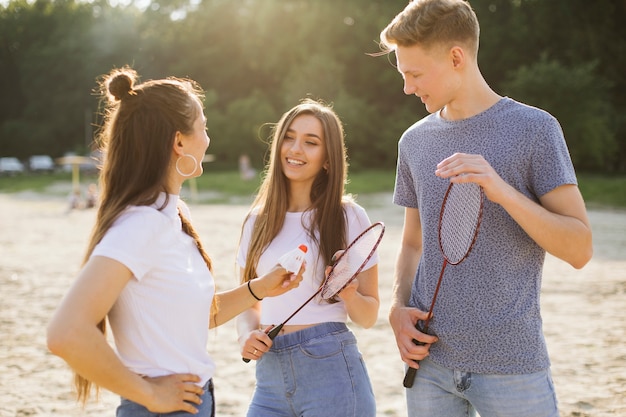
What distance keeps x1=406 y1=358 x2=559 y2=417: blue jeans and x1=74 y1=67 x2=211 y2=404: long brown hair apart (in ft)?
4.58

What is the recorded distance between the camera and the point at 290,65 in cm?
5441

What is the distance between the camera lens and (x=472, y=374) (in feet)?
9.44

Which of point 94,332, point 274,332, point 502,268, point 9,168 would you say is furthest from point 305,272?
point 9,168

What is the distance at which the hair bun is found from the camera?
2576mm

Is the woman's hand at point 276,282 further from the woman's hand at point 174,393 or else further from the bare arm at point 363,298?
the woman's hand at point 174,393

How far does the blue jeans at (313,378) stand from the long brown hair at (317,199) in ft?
1.46

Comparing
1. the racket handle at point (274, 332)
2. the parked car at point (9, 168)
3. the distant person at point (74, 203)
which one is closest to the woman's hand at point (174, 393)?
the racket handle at point (274, 332)

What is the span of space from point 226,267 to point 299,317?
10090mm

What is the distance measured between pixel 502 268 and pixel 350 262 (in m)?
0.81

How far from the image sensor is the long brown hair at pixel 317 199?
367 centimetres

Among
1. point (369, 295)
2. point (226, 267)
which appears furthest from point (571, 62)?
point (369, 295)

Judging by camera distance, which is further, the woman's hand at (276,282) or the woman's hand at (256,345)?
the woman's hand at (256,345)

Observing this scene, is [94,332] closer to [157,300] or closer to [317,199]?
[157,300]

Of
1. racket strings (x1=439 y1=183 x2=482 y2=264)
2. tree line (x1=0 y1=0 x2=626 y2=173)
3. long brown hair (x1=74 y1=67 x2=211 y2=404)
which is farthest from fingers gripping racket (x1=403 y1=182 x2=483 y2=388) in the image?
tree line (x1=0 y1=0 x2=626 y2=173)
